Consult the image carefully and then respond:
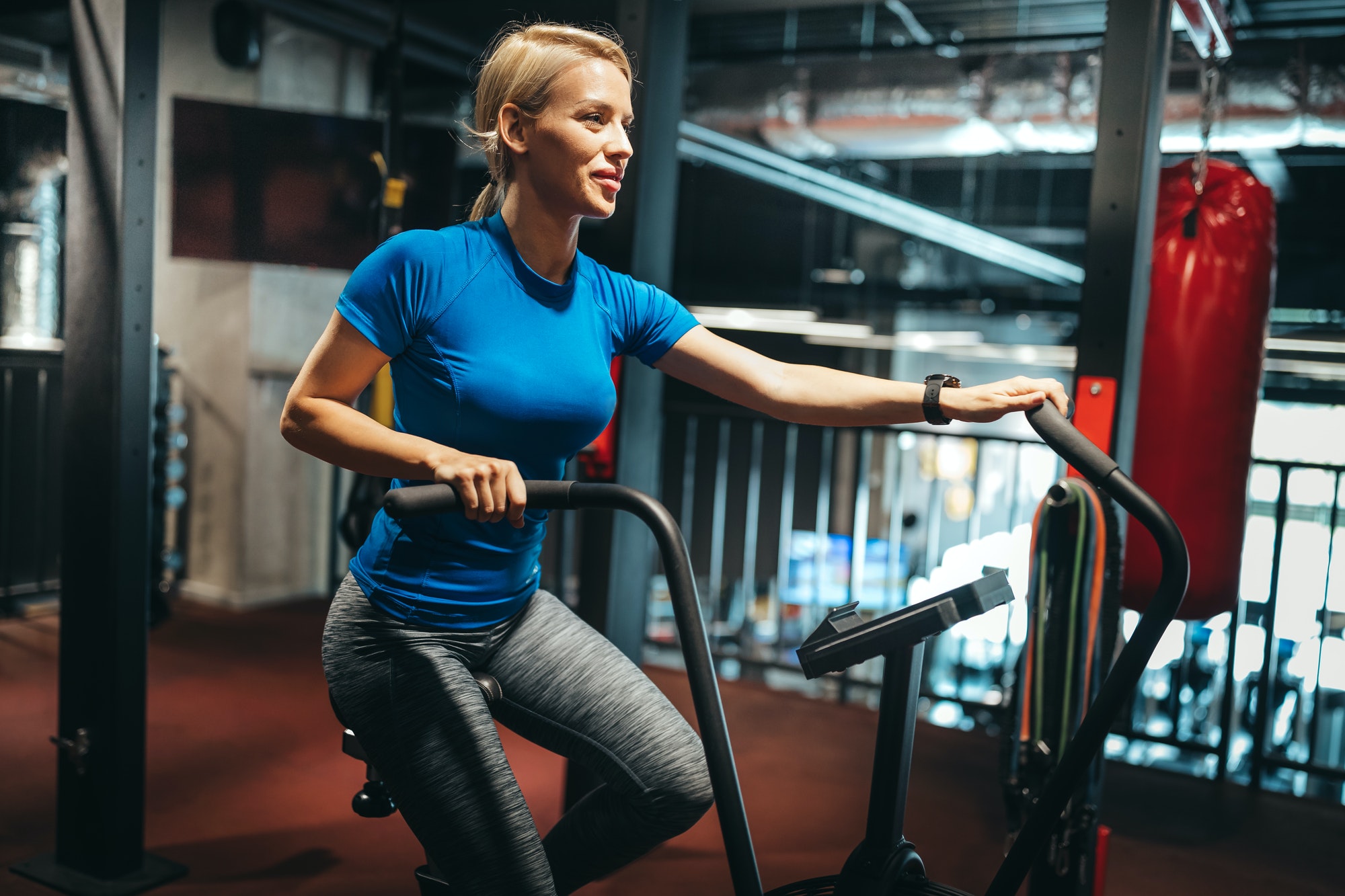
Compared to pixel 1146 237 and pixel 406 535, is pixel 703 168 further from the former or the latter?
pixel 406 535

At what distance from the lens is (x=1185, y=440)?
8.66ft

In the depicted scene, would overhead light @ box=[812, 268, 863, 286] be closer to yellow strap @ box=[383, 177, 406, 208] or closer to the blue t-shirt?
yellow strap @ box=[383, 177, 406, 208]

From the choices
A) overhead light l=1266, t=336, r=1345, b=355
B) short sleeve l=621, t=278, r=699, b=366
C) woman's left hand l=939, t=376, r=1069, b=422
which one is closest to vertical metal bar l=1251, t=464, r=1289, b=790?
woman's left hand l=939, t=376, r=1069, b=422

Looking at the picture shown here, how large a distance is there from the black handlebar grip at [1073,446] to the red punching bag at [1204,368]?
60.5 inches

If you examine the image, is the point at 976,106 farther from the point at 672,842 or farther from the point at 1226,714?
the point at 672,842

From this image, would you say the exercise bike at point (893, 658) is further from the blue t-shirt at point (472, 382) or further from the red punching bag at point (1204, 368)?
the red punching bag at point (1204, 368)

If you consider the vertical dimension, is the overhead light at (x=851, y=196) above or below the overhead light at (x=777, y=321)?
above

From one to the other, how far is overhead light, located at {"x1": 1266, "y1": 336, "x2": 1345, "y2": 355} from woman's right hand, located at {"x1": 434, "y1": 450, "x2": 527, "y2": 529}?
7223 millimetres

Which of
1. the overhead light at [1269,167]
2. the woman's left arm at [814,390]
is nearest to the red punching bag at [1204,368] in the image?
the woman's left arm at [814,390]

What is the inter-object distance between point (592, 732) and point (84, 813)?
1596 millimetres

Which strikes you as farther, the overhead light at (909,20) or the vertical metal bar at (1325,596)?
the overhead light at (909,20)

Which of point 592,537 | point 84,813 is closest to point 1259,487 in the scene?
point 592,537

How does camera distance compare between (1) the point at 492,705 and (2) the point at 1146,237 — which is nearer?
(1) the point at 492,705

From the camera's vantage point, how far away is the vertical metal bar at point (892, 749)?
3.93 feet
